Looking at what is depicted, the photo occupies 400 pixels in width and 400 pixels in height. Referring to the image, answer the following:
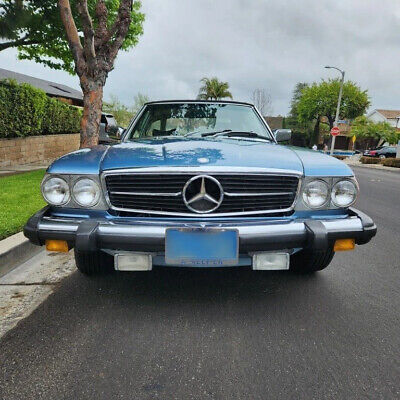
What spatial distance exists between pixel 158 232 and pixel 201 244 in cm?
26

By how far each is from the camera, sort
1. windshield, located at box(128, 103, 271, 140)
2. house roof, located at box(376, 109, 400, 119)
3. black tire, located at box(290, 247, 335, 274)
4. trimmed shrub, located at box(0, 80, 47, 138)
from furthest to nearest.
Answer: house roof, located at box(376, 109, 400, 119) < trimmed shrub, located at box(0, 80, 47, 138) < windshield, located at box(128, 103, 271, 140) < black tire, located at box(290, 247, 335, 274)

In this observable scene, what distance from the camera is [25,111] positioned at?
10.4 m

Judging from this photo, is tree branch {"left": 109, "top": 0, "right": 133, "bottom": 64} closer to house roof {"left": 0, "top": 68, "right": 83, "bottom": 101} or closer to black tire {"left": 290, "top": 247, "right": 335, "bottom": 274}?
black tire {"left": 290, "top": 247, "right": 335, "bottom": 274}

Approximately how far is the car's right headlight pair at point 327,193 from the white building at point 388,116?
6979 centimetres

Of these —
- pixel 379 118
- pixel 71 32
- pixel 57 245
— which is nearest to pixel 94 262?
pixel 57 245

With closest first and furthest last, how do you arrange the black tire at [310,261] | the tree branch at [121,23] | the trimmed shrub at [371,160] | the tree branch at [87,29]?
the black tire at [310,261]
the tree branch at [87,29]
the tree branch at [121,23]
the trimmed shrub at [371,160]

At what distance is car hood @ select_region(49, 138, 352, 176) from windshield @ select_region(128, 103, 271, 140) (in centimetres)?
78

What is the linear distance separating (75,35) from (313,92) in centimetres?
5007

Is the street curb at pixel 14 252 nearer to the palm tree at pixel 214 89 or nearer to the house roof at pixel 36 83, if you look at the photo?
the house roof at pixel 36 83

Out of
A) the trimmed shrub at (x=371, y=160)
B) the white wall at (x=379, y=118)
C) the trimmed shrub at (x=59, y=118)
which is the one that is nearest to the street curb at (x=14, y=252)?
the trimmed shrub at (x=59, y=118)

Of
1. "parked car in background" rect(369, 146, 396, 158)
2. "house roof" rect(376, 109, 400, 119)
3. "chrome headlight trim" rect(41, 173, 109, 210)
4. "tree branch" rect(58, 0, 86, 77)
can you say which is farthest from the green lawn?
"house roof" rect(376, 109, 400, 119)

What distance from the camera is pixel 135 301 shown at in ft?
8.02

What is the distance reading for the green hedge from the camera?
9562mm

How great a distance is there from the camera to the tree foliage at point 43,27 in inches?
412
